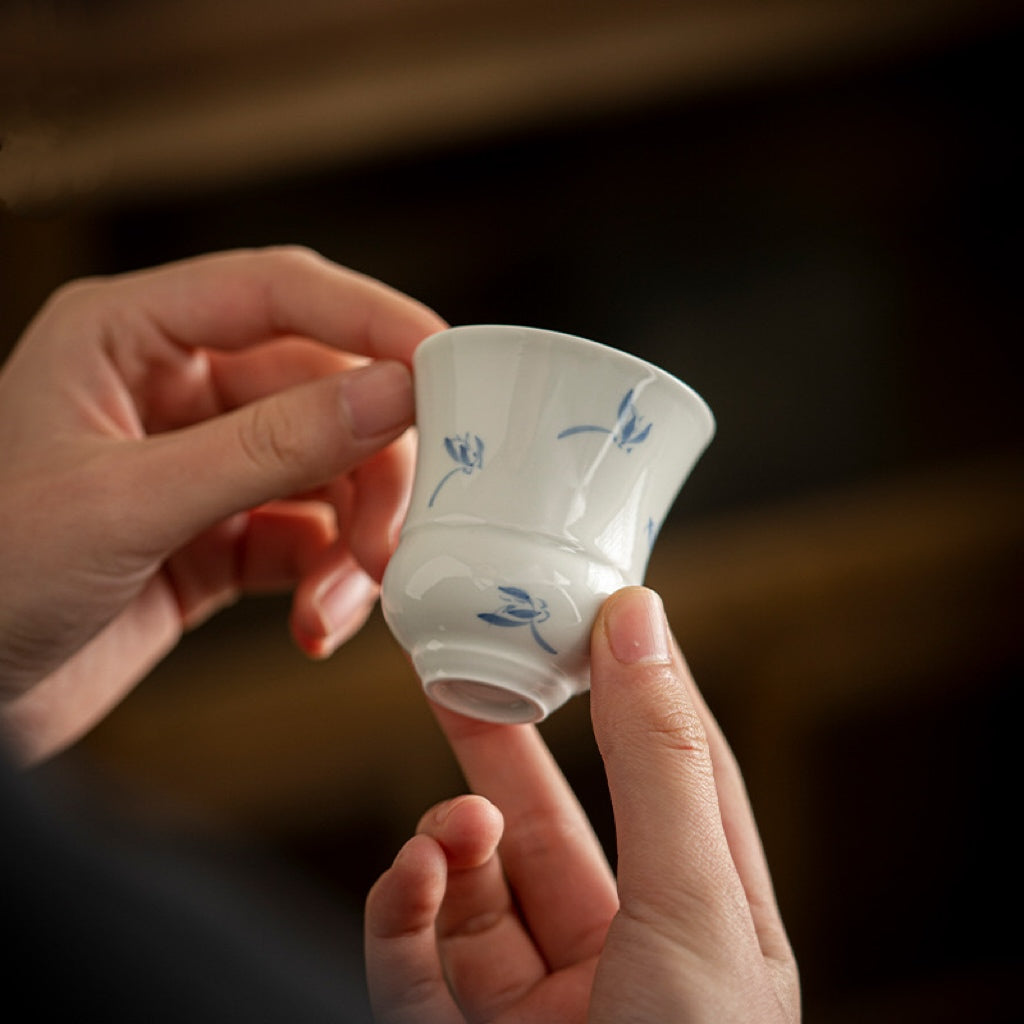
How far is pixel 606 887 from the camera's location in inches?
29.4

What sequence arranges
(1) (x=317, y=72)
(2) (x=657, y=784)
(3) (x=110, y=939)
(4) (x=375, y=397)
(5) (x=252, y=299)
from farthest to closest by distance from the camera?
1. (1) (x=317, y=72)
2. (5) (x=252, y=299)
3. (4) (x=375, y=397)
4. (2) (x=657, y=784)
5. (3) (x=110, y=939)

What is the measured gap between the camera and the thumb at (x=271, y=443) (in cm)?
70

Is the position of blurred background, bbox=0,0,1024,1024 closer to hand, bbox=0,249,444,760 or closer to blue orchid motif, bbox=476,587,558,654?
hand, bbox=0,249,444,760

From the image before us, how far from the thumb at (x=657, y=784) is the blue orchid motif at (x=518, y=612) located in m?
0.03

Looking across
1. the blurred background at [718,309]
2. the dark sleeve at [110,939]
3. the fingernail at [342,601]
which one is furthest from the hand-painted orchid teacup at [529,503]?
the blurred background at [718,309]

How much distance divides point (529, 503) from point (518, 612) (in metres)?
0.06

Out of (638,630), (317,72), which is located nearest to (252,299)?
(638,630)

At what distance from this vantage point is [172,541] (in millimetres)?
736

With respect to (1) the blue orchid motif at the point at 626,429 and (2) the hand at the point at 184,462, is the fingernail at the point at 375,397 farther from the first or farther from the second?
(1) the blue orchid motif at the point at 626,429

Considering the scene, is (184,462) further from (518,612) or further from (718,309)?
(718,309)

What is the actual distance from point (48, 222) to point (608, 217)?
0.85m

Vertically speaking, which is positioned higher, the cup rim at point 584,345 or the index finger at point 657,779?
the cup rim at point 584,345

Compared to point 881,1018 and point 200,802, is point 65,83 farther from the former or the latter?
point 881,1018

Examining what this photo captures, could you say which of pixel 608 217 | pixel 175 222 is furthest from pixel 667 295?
pixel 175 222
